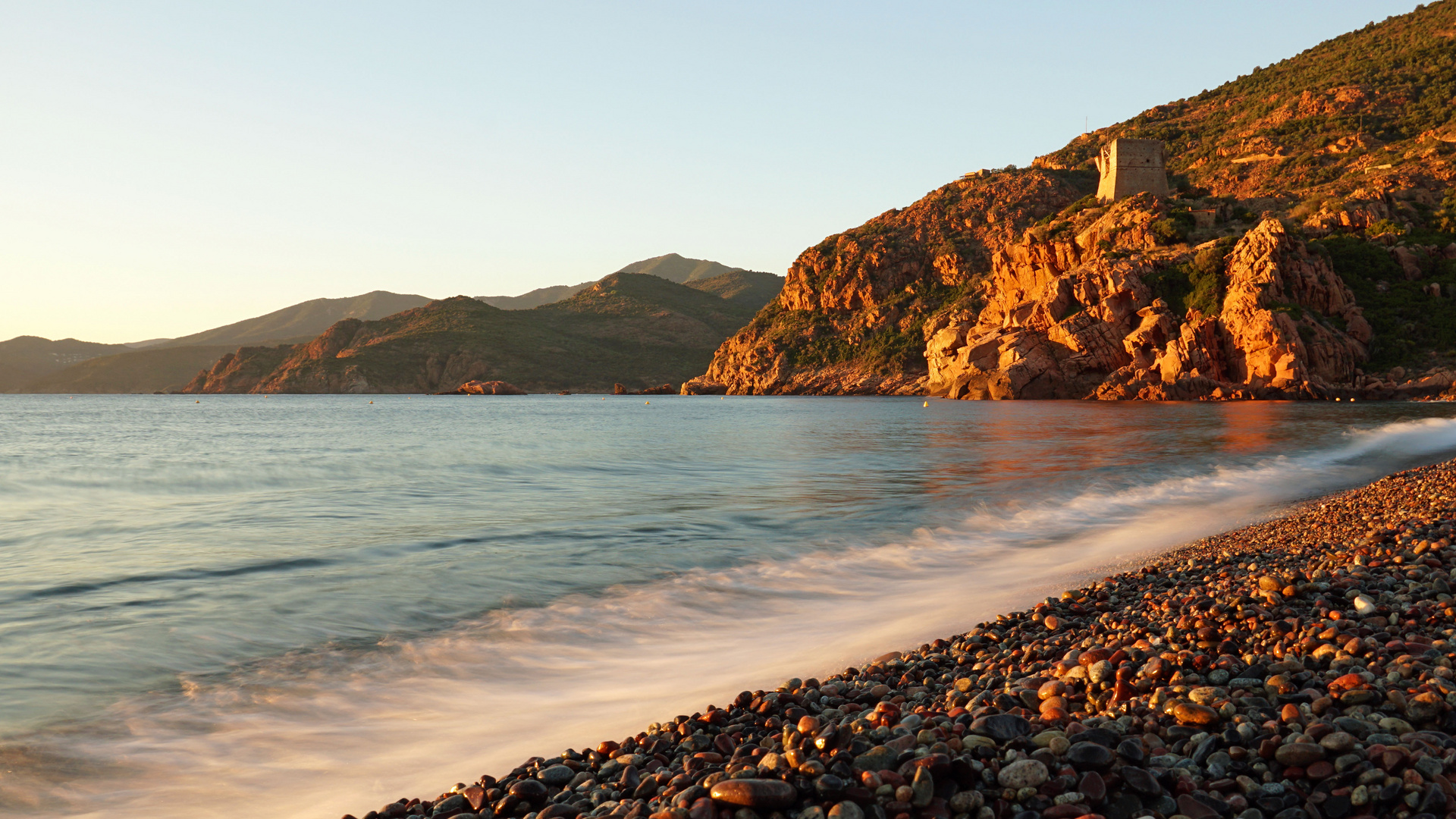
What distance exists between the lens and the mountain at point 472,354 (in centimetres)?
16650

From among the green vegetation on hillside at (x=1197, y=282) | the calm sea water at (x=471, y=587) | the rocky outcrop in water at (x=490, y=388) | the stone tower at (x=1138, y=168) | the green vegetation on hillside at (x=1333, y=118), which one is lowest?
the calm sea water at (x=471, y=587)

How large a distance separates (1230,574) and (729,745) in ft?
17.1

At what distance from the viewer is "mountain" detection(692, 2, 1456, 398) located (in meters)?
65.3

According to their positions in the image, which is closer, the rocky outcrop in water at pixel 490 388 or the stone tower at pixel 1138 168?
the stone tower at pixel 1138 168

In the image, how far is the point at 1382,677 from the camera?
3.63 metres

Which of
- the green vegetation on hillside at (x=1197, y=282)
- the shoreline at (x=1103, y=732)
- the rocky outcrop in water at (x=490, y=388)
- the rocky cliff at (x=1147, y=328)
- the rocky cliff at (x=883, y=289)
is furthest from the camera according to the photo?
the rocky outcrop in water at (x=490, y=388)

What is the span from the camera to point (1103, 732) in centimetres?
323

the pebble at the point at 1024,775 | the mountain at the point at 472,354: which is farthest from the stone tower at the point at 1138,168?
the pebble at the point at 1024,775

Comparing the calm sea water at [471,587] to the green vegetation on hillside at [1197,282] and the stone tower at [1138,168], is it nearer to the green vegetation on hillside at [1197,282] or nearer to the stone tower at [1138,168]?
the green vegetation on hillside at [1197,282]

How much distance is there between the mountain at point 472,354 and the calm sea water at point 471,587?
145 metres

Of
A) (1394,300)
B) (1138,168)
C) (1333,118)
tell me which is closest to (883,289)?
(1138,168)

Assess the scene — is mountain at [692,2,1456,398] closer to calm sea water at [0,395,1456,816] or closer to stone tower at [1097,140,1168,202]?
stone tower at [1097,140,1168,202]

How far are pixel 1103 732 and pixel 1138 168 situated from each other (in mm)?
106415

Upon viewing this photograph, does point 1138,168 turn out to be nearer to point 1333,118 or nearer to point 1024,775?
point 1333,118
